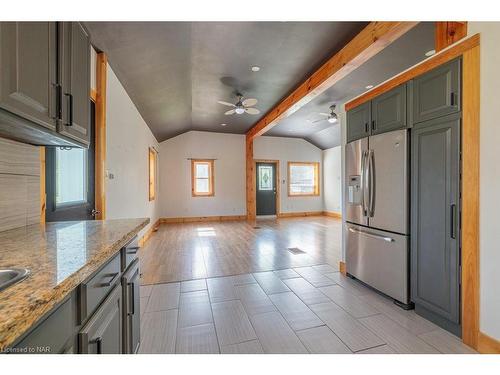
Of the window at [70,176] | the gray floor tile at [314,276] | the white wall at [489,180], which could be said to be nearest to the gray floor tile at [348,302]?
the gray floor tile at [314,276]

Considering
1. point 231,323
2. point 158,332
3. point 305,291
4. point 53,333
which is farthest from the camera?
point 305,291

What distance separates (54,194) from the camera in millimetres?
1990

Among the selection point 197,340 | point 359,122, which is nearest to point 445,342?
point 197,340

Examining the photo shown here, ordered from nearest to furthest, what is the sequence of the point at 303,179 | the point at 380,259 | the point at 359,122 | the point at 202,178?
1. the point at 380,259
2. the point at 359,122
3. the point at 202,178
4. the point at 303,179

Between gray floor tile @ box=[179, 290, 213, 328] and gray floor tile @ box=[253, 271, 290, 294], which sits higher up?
gray floor tile @ box=[253, 271, 290, 294]

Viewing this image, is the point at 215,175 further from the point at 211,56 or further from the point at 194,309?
the point at 194,309

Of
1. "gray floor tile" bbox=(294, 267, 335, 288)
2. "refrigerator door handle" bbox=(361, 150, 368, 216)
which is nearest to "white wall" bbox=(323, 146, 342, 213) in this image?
"gray floor tile" bbox=(294, 267, 335, 288)

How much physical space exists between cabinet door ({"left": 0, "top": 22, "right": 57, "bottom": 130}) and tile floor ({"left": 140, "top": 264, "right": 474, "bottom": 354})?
5.50 feet

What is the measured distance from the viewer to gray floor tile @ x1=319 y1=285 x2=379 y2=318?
2277mm

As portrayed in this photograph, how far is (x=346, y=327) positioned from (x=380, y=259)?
872mm

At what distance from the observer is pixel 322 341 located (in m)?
1.86

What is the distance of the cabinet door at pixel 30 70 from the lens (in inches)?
37.3

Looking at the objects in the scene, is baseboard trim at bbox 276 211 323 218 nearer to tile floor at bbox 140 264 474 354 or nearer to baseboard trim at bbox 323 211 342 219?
baseboard trim at bbox 323 211 342 219

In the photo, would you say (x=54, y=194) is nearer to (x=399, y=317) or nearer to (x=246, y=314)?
(x=246, y=314)
